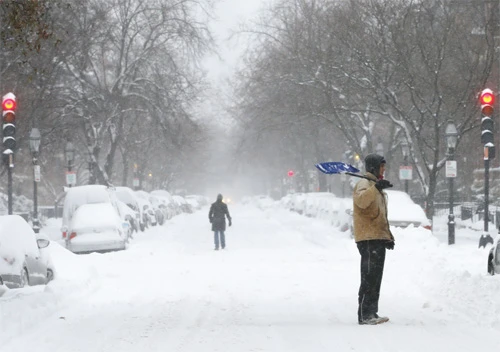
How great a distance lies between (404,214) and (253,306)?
15563 mm

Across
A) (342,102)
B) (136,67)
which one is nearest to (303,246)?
(342,102)

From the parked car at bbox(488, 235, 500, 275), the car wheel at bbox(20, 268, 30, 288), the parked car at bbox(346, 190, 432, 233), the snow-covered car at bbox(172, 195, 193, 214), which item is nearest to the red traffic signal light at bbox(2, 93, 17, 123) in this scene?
the car wheel at bbox(20, 268, 30, 288)

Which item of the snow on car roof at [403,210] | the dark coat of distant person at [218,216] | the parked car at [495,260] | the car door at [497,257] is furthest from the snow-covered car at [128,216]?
the car door at [497,257]

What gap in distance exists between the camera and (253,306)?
1120 cm

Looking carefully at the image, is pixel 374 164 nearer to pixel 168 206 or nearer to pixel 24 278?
pixel 24 278

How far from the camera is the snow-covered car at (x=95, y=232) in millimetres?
23016

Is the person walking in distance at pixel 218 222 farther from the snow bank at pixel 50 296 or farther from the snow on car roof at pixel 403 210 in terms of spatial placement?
the snow bank at pixel 50 296

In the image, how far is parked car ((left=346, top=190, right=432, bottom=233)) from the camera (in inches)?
1006

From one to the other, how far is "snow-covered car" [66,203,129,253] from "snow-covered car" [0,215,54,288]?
8440mm

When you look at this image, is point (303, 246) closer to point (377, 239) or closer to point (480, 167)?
point (377, 239)

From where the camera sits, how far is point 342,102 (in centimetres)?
3659

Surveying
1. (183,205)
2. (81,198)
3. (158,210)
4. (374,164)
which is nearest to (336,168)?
(374,164)

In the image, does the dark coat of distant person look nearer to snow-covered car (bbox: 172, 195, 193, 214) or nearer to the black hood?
the black hood

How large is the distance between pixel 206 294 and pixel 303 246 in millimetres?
14274
